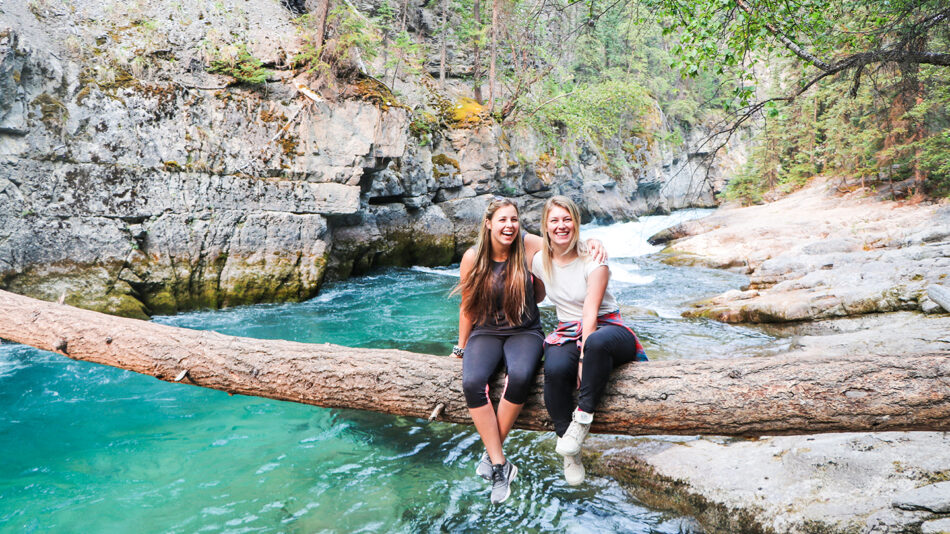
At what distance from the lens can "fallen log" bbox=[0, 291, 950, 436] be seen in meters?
2.75

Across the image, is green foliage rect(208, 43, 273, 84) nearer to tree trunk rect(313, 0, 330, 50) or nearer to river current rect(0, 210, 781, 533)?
tree trunk rect(313, 0, 330, 50)

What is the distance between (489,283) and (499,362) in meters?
0.59

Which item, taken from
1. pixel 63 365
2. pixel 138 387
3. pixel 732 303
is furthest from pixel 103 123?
pixel 732 303

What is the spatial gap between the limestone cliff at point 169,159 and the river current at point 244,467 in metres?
2.31

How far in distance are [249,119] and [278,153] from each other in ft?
3.23

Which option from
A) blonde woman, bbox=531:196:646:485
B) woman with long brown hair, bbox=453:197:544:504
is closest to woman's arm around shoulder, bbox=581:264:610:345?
blonde woman, bbox=531:196:646:485

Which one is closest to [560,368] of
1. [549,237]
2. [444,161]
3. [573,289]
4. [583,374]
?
[583,374]

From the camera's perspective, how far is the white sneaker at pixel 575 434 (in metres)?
3.15

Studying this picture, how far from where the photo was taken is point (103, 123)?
31.8ft

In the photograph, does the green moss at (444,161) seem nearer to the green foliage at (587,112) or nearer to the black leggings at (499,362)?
the green foliage at (587,112)

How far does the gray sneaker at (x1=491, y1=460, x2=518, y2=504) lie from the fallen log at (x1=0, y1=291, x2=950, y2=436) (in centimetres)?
33

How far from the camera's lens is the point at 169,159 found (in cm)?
1036

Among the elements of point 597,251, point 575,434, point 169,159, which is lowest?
point 575,434

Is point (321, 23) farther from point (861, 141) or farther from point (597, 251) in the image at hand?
point (861, 141)
